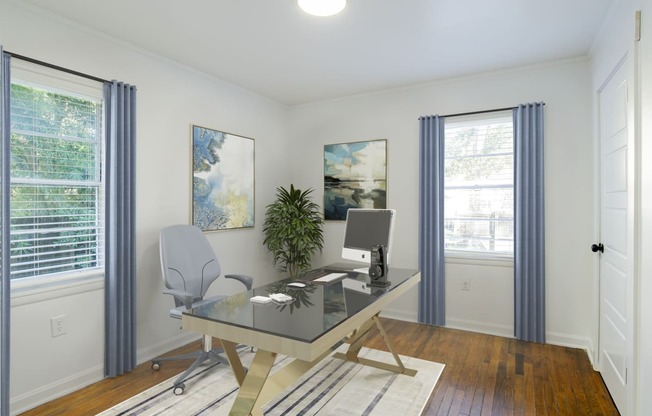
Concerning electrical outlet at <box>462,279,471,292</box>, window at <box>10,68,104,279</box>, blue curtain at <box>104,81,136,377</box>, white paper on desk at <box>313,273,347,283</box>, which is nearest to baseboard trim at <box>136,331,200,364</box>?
blue curtain at <box>104,81,136,377</box>

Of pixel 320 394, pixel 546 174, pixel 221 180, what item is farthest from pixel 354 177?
pixel 320 394

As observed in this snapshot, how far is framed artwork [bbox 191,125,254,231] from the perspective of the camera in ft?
11.7

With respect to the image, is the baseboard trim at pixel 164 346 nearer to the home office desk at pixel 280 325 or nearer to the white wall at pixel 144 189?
the white wall at pixel 144 189

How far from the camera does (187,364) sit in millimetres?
3014

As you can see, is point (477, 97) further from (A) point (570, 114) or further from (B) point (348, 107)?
(B) point (348, 107)

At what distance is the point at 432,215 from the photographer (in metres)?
3.89

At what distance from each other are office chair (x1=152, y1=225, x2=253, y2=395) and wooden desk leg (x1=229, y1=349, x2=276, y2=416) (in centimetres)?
112

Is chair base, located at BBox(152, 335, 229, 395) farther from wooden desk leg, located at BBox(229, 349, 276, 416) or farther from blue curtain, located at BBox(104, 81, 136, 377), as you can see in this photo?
wooden desk leg, located at BBox(229, 349, 276, 416)

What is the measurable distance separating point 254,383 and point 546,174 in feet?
10.6

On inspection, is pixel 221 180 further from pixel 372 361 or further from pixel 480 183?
pixel 480 183

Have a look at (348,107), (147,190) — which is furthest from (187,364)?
(348,107)

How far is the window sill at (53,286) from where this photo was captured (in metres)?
2.34

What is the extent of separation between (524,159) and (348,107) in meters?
2.09

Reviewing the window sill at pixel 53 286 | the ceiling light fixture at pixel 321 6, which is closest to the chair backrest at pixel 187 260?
the window sill at pixel 53 286
